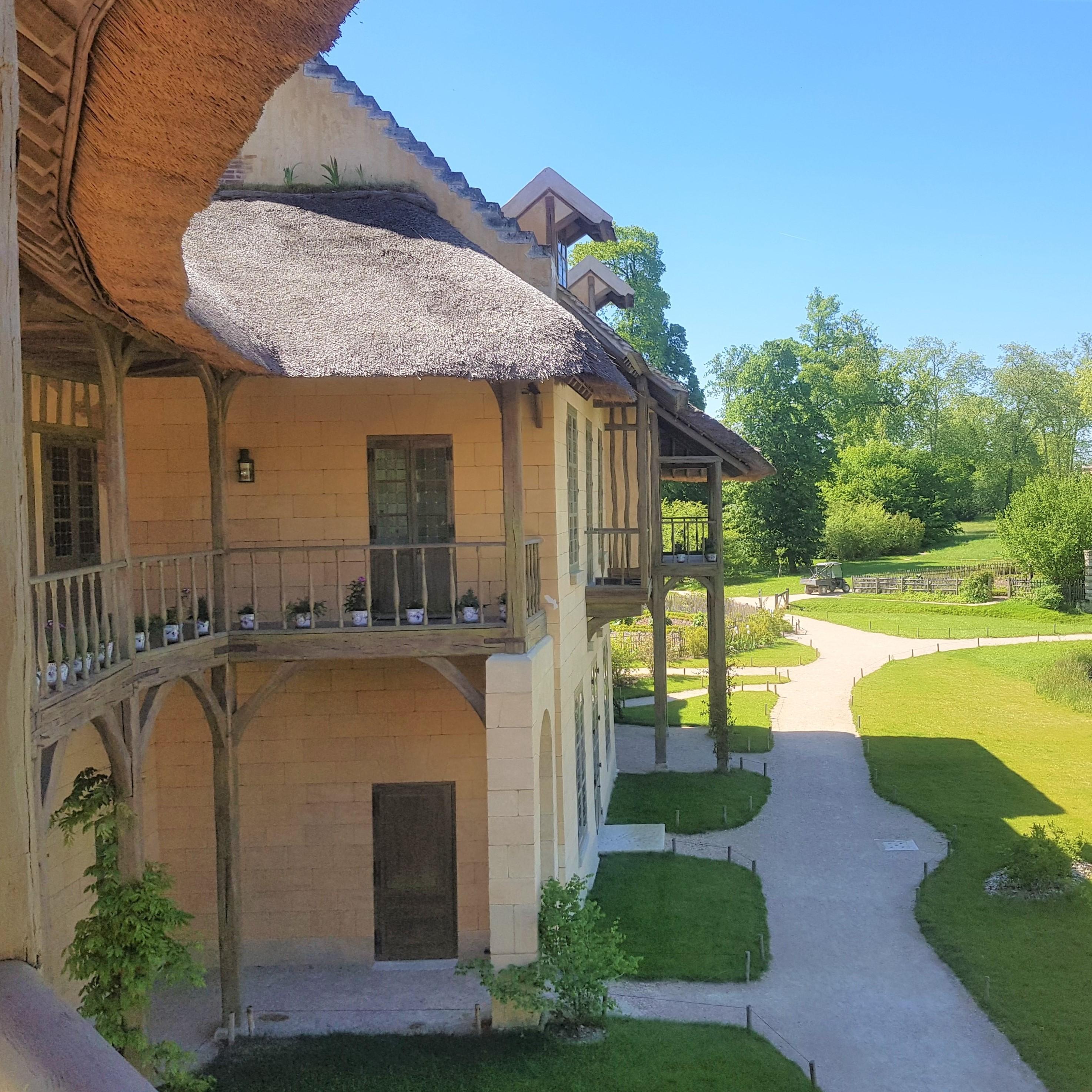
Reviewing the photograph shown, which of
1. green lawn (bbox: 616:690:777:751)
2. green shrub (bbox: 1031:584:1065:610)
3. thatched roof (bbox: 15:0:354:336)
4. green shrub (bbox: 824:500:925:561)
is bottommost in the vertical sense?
green lawn (bbox: 616:690:777:751)

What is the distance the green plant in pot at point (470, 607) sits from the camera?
10.3 m

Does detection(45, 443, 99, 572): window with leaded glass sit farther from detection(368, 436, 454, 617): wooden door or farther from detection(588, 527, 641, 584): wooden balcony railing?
detection(588, 527, 641, 584): wooden balcony railing

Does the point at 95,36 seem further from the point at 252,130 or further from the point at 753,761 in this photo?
the point at 753,761

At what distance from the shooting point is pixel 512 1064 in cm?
899

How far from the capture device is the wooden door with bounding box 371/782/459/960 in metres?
11.4

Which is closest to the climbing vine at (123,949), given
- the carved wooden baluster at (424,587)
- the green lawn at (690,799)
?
the carved wooden baluster at (424,587)

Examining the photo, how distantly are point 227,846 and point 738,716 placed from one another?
1795cm

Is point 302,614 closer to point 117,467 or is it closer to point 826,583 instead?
point 117,467

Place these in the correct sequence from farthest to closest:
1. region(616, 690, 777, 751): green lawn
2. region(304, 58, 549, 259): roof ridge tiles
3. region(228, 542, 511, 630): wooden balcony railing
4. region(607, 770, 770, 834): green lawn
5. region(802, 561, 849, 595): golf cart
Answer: region(802, 561, 849, 595): golf cart → region(616, 690, 777, 751): green lawn → region(607, 770, 770, 834): green lawn → region(304, 58, 549, 259): roof ridge tiles → region(228, 542, 511, 630): wooden balcony railing

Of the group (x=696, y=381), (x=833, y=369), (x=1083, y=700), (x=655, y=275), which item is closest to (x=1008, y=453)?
(x=833, y=369)

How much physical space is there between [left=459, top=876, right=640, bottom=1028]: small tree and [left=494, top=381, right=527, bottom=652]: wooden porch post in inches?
102

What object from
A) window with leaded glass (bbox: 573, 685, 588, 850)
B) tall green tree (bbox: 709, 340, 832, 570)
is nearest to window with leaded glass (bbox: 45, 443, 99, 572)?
window with leaded glass (bbox: 573, 685, 588, 850)

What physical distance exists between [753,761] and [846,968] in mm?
9938

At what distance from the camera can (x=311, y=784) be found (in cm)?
1153
